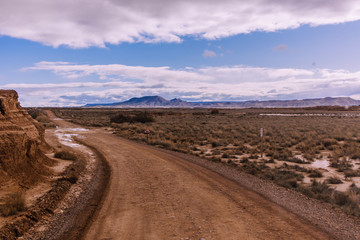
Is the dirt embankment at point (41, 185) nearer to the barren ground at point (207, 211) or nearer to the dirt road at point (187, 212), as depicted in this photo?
the barren ground at point (207, 211)

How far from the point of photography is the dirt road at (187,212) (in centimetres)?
589

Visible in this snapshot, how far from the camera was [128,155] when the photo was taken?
16.5 m

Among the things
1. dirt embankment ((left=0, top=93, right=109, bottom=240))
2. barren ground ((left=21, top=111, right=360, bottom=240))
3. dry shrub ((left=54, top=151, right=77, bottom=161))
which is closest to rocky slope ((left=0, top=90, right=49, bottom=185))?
dirt embankment ((left=0, top=93, right=109, bottom=240))

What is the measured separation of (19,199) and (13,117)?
5.99 m

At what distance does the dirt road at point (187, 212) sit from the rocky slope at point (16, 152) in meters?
3.23

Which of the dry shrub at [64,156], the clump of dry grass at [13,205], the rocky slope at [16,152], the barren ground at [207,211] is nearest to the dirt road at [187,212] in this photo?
the barren ground at [207,211]

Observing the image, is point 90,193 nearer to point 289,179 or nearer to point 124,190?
point 124,190

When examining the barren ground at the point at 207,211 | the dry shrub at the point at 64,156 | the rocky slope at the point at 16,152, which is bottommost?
the barren ground at the point at 207,211

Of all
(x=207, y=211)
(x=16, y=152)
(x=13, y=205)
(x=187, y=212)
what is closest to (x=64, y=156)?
(x=16, y=152)

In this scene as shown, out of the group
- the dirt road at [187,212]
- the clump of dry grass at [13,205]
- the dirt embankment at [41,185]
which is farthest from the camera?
the clump of dry grass at [13,205]

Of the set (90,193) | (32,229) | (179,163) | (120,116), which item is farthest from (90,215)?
(120,116)

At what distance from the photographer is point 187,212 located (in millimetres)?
7141

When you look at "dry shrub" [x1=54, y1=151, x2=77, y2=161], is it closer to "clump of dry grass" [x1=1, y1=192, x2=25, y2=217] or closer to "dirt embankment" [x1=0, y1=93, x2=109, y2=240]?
"dirt embankment" [x1=0, y1=93, x2=109, y2=240]

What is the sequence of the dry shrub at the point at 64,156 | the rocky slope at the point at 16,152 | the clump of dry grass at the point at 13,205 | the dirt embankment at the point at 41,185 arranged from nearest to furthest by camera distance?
1. the dirt embankment at the point at 41,185
2. the clump of dry grass at the point at 13,205
3. the rocky slope at the point at 16,152
4. the dry shrub at the point at 64,156
